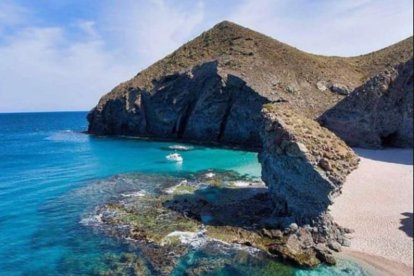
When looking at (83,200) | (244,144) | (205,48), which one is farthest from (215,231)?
(205,48)

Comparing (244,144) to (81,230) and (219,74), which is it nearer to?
(219,74)

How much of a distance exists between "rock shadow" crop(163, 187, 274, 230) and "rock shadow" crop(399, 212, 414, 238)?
28.8ft

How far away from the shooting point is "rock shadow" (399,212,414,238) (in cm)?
2239

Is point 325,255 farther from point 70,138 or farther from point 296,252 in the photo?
point 70,138

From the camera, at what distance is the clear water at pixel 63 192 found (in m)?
22.4

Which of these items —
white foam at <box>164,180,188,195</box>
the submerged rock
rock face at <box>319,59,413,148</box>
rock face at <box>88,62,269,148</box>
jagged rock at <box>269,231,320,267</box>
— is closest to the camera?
jagged rock at <box>269,231,320,267</box>

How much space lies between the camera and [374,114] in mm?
51000

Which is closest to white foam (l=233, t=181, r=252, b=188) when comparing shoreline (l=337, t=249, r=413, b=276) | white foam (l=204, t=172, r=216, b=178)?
white foam (l=204, t=172, r=216, b=178)

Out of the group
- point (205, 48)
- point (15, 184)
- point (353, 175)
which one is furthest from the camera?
point (205, 48)

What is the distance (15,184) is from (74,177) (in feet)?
20.9

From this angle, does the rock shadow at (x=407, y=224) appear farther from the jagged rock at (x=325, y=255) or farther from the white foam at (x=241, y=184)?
the white foam at (x=241, y=184)

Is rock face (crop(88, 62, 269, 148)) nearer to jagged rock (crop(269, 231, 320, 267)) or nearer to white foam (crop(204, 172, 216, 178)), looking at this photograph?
white foam (crop(204, 172, 216, 178))

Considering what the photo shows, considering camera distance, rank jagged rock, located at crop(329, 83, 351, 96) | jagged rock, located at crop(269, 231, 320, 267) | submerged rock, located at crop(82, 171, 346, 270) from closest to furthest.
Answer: jagged rock, located at crop(269, 231, 320, 267)
submerged rock, located at crop(82, 171, 346, 270)
jagged rock, located at crop(329, 83, 351, 96)

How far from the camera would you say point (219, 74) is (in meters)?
72.3
